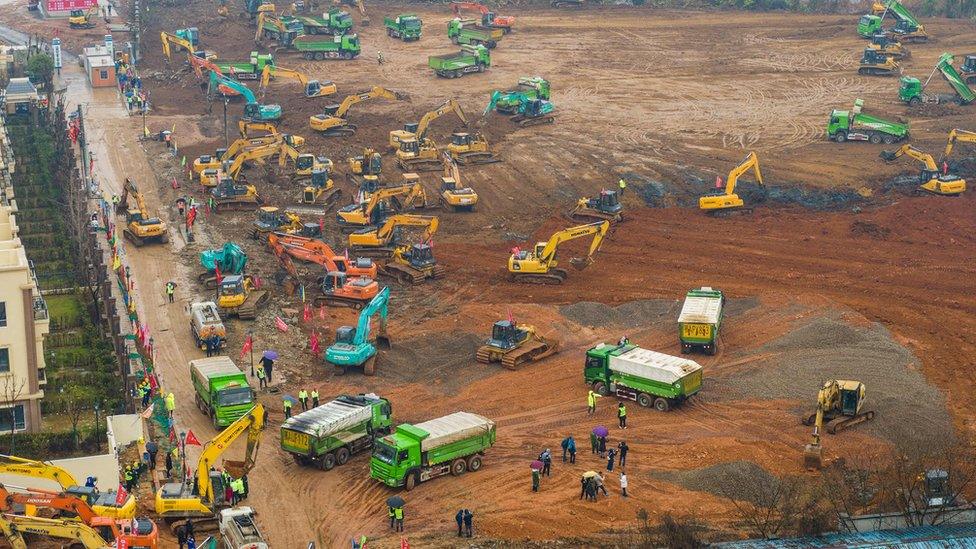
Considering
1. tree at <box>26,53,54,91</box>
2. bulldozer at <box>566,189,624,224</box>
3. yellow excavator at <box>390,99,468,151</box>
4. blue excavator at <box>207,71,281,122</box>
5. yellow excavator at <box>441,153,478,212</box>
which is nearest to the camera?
bulldozer at <box>566,189,624,224</box>

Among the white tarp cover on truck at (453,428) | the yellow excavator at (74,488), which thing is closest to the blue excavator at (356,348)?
the white tarp cover on truck at (453,428)

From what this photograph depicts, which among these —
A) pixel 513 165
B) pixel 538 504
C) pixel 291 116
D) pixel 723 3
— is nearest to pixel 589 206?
pixel 513 165

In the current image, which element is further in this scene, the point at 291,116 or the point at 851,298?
the point at 291,116

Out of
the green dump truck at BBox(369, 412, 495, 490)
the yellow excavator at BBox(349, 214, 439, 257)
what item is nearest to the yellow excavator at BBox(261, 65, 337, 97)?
the yellow excavator at BBox(349, 214, 439, 257)

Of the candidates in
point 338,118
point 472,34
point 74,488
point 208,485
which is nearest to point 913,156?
point 338,118

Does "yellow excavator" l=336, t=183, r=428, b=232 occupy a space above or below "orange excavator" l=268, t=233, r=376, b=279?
below

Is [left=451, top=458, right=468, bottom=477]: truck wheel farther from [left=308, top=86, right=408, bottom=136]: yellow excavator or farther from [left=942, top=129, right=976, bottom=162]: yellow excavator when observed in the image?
[left=308, top=86, right=408, bottom=136]: yellow excavator

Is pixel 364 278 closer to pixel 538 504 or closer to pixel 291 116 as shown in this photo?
pixel 538 504
